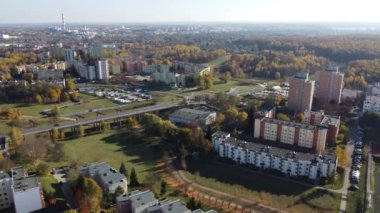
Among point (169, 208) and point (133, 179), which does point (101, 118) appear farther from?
point (169, 208)

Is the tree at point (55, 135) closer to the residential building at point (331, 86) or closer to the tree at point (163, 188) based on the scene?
the tree at point (163, 188)

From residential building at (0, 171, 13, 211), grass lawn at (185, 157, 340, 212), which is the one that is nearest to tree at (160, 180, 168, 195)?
grass lawn at (185, 157, 340, 212)

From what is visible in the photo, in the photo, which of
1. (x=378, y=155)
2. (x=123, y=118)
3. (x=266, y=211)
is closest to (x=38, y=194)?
(x=266, y=211)

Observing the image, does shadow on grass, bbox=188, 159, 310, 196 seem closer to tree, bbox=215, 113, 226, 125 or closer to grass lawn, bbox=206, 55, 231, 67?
tree, bbox=215, 113, 226, 125

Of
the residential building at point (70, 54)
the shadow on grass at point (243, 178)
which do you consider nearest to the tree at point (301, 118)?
the shadow on grass at point (243, 178)

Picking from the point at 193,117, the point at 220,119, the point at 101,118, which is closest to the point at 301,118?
the point at 220,119

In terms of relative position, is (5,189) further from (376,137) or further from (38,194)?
(376,137)

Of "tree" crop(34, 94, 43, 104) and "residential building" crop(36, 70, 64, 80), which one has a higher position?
"residential building" crop(36, 70, 64, 80)
